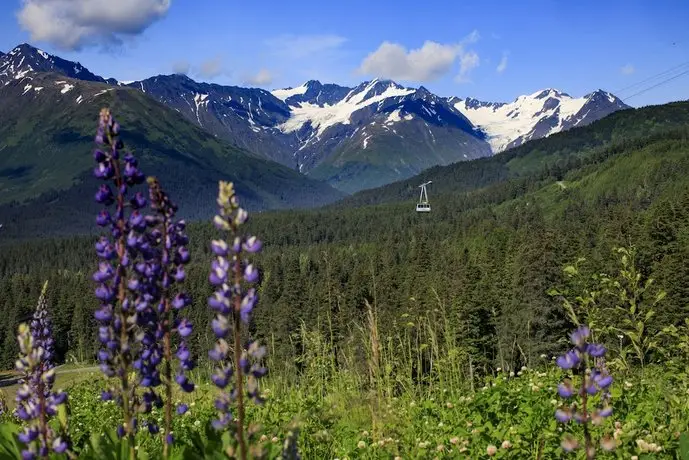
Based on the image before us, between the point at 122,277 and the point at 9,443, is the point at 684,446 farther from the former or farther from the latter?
the point at 9,443

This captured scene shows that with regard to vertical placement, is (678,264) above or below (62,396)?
below

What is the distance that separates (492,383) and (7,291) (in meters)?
159

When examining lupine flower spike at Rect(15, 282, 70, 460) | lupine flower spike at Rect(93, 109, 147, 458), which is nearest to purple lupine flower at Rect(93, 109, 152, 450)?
lupine flower spike at Rect(93, 109, 147, 458)

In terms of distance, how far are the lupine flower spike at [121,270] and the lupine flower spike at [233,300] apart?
746 millimetres

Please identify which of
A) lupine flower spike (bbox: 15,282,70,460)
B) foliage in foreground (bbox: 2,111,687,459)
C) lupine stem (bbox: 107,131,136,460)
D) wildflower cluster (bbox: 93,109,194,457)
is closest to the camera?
foliage in foreground (bbox: 2,111,687,459)

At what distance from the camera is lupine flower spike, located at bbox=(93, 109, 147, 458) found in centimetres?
377

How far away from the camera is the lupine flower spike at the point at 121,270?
3766 mm

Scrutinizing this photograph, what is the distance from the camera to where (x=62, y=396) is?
3.80 m

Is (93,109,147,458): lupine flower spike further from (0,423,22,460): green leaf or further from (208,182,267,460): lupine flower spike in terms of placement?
(0,423,22,460): green leaf

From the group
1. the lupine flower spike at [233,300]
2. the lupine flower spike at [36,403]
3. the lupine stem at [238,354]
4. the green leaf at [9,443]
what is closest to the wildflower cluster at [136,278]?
the lupine flower spike at [36,403]

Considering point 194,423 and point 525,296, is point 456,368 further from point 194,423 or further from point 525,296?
point 525,296

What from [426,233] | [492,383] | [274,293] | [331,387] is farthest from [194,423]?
[426,233]

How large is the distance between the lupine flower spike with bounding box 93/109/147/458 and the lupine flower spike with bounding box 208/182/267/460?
29.4 inches

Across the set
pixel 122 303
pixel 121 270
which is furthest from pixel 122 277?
pixel 122 303
